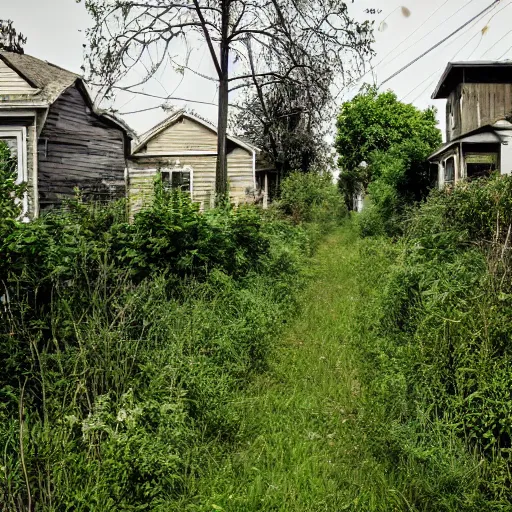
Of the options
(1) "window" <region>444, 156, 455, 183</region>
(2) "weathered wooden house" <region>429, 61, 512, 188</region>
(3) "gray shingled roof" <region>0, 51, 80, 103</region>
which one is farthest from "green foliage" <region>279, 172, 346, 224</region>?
(3) "gray shingled roof" <region>0, 51, 80, 103</region>

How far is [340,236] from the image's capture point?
75.1 ft

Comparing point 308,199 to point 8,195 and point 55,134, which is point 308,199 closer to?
point 55,134

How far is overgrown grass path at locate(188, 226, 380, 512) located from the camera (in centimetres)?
361

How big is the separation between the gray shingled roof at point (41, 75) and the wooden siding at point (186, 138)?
6.82m

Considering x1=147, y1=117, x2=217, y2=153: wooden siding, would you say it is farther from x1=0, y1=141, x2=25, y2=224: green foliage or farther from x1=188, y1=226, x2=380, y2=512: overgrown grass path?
x1=0, y1=141, x2=25, y2=224: green foliage

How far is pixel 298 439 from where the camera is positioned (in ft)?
14.5

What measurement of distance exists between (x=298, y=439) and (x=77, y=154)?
12607 mm

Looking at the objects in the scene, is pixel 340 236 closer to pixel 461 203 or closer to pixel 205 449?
pixel 461 203

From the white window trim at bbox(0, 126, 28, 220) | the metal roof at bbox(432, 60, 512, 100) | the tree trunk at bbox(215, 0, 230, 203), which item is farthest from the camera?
the metal roof at bbox(432, 60, 512, 100)

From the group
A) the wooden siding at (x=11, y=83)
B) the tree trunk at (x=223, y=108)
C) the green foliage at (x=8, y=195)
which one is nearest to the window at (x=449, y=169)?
the tree trunk at (x=223, y=108)

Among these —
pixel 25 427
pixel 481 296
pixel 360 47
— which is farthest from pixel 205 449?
pixel 360 47

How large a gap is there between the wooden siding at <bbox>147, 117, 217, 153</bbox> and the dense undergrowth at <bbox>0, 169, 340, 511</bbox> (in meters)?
17.0

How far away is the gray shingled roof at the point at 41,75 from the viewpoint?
1272 cm

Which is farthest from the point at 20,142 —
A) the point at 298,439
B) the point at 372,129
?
the point at 372,129
